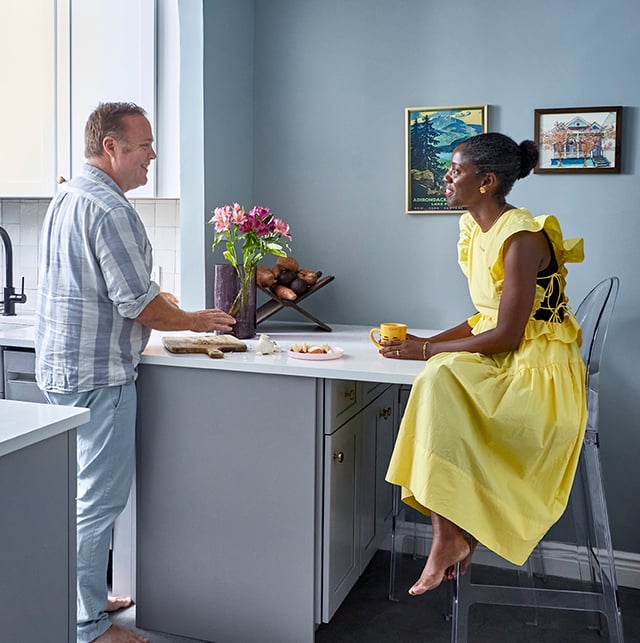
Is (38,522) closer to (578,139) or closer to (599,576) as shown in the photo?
(599,576)

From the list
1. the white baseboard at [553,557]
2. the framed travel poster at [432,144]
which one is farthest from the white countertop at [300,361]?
the white baseboard at [553,557]

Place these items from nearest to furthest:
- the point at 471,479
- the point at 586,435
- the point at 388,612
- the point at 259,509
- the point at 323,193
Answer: the point at 471,479 < the point at 586,435 < the point at 259,509 < the point at 388,612 < the point at 323,193

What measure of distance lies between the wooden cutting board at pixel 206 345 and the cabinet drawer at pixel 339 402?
1.08 feet

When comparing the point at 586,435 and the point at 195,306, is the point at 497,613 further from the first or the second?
the point at 195,306

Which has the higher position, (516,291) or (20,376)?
(516,291)

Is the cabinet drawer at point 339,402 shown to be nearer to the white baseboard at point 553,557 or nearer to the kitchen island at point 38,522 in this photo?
the white baseboard at point 553,557

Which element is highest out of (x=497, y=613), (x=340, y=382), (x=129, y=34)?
(x=129, y=34)

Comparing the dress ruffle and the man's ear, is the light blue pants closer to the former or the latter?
the man's ear

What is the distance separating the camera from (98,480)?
218 cm

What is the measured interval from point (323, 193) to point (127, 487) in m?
1.37

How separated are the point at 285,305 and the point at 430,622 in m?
1.15

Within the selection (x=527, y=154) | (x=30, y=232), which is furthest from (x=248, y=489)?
(x=30, y=232)

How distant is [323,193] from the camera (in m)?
3.03

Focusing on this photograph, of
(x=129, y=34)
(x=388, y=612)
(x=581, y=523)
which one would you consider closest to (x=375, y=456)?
(x=388, y=612)
